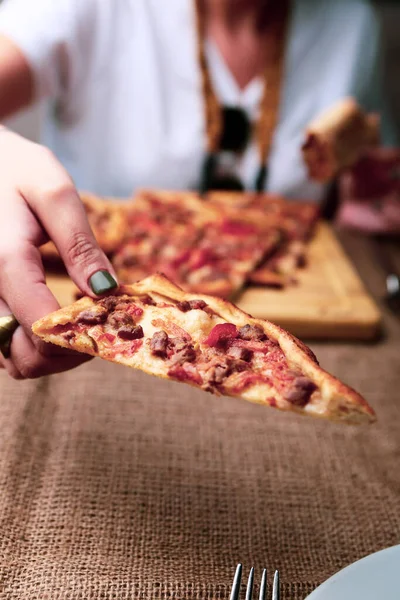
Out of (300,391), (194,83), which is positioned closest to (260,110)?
(194,83)

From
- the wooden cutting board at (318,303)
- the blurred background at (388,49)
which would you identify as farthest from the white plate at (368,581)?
the blurred background at (388,49)

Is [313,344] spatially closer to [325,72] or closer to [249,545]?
[249,545]

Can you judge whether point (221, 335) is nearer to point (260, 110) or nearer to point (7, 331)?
point (7, 331)

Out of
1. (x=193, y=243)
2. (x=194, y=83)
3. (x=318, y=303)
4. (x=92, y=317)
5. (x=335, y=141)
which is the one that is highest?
(x=194, y=83)

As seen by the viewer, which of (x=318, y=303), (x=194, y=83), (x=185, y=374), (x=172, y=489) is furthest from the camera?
(x=194, y=83)

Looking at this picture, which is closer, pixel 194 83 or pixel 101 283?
pixel 101 283

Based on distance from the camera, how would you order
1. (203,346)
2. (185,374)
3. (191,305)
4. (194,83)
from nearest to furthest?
(185,374), (203,346), (191,305), (194,83)

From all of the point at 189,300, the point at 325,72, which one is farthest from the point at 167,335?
the point at 325,72
